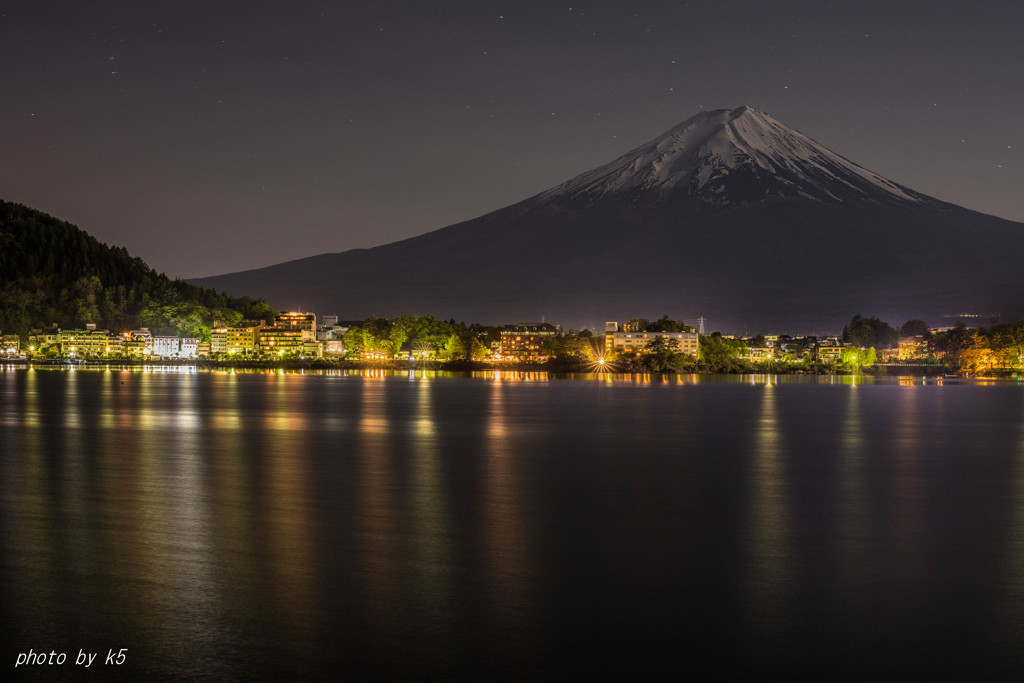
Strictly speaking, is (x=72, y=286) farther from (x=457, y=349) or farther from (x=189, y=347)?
(x=457, y=349)

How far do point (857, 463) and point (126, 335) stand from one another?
573ft

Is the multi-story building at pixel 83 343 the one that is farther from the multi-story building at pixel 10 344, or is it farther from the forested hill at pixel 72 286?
the multi-story building at pixel 10 344

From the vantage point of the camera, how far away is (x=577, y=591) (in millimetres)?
11188

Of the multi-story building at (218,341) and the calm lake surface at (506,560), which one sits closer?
the calm lake surface at (506,560)

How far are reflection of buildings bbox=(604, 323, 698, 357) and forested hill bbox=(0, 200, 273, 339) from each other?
3041 inches

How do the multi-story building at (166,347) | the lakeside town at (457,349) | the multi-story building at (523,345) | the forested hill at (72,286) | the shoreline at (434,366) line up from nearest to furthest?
the shoreline at (434,366), the lakeside town at (457,349), the forested hill at (72,286), the multi-story building at (523,345), the multi-story building at (166,347)

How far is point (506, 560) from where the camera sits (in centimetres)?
1295

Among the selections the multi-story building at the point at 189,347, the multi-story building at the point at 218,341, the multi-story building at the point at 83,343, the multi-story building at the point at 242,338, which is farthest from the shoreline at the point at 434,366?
the multi-story building at the point at 242,338

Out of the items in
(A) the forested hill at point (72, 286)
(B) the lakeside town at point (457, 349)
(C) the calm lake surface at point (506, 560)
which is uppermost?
→ (A) the forested hill at point (72, 286)

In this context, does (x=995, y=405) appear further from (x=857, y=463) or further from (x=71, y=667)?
(x=71, y=667)

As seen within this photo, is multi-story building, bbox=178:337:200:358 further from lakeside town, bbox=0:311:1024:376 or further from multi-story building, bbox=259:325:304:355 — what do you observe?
multi-story building, bbox=259:325:304:355

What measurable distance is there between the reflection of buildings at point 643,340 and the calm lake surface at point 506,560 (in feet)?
485

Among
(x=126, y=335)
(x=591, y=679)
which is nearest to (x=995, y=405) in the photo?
(x=591, y=679)

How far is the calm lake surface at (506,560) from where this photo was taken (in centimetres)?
912
